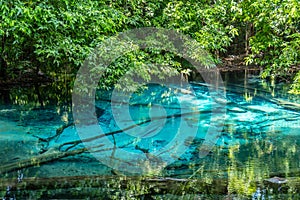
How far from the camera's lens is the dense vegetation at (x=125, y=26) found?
13.5 feet

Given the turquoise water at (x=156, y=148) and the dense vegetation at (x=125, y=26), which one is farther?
the dense vegetation at (x=125, y=26)

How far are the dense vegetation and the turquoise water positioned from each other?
650mm

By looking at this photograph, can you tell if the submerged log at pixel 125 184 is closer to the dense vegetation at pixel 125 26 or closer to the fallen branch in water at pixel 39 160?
the fallen branch in water at pixel 39 160

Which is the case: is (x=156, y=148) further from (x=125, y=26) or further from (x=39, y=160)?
(x=125, y=26)

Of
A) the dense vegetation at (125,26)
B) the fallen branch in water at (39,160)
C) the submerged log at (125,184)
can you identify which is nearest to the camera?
the submerged log at (125,184)

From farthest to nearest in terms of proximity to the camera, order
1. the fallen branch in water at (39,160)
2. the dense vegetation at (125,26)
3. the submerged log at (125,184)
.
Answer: the dense vegetation at (125,26) → the fallen branch in water at (39,160) → the submerged log at (125,184)

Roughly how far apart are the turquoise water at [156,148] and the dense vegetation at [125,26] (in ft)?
2.13

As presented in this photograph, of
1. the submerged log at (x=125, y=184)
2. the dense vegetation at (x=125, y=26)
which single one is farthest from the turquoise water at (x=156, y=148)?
the dense vegetation at (x=125, y=26)

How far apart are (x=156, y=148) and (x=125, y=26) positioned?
2693mm

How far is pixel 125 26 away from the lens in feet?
18.5

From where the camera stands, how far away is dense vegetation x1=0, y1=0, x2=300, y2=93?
4.10 m

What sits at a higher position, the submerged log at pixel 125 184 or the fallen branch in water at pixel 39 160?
the fallen branch in water at pixel 39 160

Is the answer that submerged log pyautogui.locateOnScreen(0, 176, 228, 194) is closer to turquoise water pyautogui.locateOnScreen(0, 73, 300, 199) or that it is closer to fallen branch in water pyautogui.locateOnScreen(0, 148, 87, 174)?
turquoise water pyautogui.locateOnScreen(0, 73, 300, 199)

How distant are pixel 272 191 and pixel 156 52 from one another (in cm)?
347
